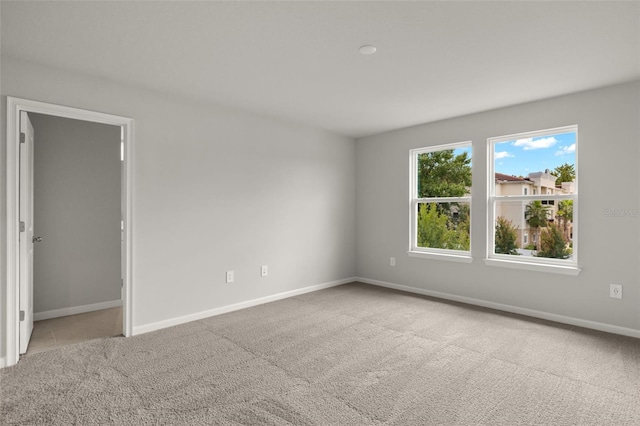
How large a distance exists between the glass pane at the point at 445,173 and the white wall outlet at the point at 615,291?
1.76m

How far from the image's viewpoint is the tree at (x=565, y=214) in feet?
12.4

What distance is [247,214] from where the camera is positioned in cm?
434

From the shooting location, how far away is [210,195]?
3.98 m

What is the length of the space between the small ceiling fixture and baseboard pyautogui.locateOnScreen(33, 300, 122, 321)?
413cm

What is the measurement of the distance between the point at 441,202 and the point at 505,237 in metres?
0.93

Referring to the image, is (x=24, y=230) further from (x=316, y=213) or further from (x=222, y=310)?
(x=316, y=213)

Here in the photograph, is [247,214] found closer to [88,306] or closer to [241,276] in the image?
[241,276]

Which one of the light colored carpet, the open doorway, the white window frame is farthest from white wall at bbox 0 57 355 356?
the white window frame

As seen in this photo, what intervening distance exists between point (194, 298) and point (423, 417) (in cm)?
267

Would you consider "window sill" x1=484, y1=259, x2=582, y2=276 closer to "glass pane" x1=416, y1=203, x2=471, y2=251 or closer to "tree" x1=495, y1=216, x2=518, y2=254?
"tree" x1=495, y1=216, x2=518, y2=254

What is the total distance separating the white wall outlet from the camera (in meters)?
3.39

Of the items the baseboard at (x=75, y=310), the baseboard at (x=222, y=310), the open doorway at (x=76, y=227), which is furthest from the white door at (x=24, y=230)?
the baseboard at (x=75, y=310)

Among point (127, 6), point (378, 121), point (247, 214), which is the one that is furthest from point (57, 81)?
point (378, 121)

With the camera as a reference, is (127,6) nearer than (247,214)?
Yes
